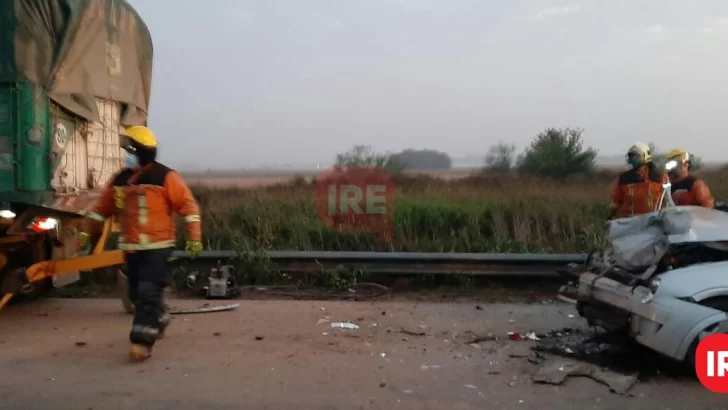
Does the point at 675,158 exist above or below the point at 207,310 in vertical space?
above

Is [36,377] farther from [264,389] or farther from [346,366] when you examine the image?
[346,366]

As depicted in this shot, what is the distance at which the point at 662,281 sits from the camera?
4898 mm

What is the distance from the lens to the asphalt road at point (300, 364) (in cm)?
439

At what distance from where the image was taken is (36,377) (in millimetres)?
4887

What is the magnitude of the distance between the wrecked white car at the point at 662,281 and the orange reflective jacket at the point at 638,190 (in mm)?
987

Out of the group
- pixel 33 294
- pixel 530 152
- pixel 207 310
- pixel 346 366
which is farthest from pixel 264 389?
pixel 530 152

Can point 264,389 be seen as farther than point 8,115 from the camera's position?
No

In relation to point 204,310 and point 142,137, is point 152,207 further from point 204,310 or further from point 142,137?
point 204,310

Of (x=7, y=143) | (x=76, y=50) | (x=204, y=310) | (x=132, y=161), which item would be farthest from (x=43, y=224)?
(x=204, y=310)

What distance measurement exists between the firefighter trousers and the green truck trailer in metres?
1.03

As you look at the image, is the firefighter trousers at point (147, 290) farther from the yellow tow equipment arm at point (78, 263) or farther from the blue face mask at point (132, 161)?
the yellow tow equipment arm at point (78, 263)

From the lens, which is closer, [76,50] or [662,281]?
[662,281]

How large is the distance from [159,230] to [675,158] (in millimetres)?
5095
